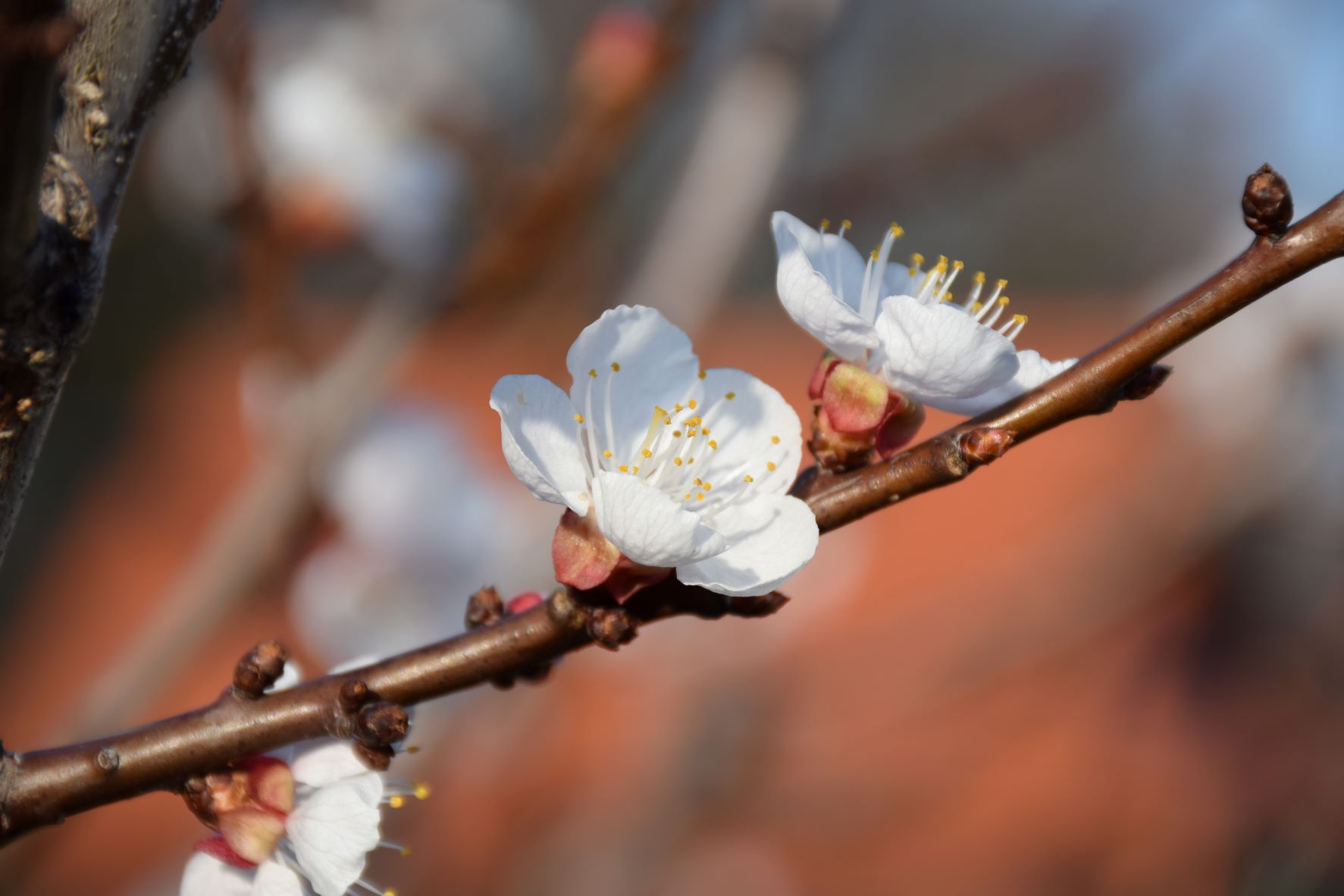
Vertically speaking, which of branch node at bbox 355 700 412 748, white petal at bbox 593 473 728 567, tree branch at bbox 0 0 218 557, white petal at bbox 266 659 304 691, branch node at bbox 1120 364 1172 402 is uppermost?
tree branch at bbox 0 0 218 557

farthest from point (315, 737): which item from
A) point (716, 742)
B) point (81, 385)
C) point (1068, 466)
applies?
point (81, 385)

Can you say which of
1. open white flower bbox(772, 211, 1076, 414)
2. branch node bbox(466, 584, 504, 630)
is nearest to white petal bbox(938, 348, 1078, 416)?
open white flower bbox(772, 211, 1076, 414)

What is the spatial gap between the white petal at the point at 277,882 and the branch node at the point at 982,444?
356mm

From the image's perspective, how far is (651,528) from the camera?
41 cm

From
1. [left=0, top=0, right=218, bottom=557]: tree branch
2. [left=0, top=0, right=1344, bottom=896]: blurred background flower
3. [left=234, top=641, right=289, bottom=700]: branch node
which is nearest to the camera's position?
[left=0, top=0, right=218, bottom=557]: tree branch

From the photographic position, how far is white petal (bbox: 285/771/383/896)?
450 millimetres

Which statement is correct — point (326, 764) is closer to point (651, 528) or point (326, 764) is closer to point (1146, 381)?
point (651, 528)

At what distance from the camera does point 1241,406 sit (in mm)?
1943

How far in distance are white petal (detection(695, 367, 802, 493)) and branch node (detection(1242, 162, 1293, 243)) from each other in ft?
0.72

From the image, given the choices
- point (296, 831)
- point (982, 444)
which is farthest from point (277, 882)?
point (982, 444)

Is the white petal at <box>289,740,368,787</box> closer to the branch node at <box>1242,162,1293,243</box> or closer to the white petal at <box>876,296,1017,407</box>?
the white petal at <box>876,296,1017,407</box>

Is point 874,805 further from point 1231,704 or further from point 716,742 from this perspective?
point 1231,704

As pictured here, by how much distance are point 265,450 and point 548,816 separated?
1137mm

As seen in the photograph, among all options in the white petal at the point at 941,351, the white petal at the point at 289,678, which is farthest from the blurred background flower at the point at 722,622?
the white petal at the point at 941,351
